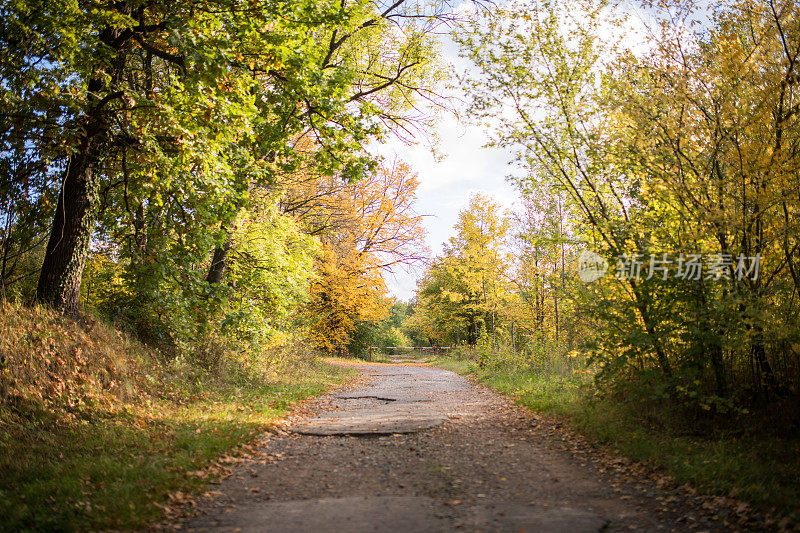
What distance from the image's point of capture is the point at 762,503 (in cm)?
430

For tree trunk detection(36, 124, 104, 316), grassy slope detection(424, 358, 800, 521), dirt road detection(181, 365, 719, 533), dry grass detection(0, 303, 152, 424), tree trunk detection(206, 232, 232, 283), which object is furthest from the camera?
tree trunk detection(206, 232, 232, 283)

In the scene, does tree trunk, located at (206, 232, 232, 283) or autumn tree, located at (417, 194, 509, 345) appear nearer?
tree trunk, located at (206, 232, 232, 283)

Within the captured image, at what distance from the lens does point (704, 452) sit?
18.1ft

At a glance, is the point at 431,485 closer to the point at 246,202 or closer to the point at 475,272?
the point at 246,202

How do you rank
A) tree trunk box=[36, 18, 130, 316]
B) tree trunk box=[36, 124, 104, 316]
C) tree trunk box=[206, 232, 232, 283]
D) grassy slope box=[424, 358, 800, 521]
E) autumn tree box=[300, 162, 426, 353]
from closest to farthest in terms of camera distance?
1. grassy slope box=[424, 358, 800, 521]
2. tree trunk box=[36, 18, 130, 316]
3. tree trunk box=[36, 124, 104, 316]
4. tree trunk box=[206, 232, 232, 283]
5. autumn tree box=[300, 162, 426, 353]

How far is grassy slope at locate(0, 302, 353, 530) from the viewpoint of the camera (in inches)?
168

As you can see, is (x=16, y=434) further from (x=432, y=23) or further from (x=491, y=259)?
(x=491, y=259)

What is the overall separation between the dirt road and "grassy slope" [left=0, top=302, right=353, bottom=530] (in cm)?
69

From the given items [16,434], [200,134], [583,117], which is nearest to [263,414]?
[16,434]

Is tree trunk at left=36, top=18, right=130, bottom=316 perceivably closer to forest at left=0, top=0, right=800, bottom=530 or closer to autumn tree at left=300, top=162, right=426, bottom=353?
forest at left=0, top=0, right=800, bottom=530

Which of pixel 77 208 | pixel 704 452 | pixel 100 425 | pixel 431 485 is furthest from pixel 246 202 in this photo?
A: pixel 704 452

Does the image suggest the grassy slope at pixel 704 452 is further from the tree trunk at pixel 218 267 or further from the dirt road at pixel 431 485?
the tree trunk at pixel 218 267

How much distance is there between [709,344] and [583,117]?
4.19m

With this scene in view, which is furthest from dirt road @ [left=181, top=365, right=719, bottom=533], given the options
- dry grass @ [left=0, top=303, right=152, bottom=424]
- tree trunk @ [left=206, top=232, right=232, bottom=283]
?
tree trunk @ [left=206, top=232, right=232, bottom=283]
